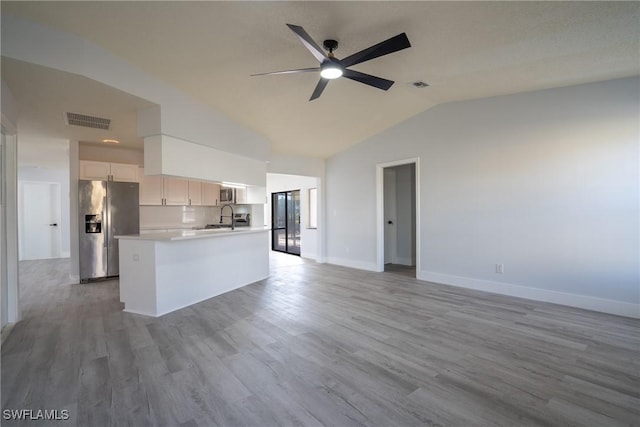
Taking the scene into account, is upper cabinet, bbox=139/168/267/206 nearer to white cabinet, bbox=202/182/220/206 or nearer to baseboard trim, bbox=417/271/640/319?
white cabinet, bbox=202/182/220/206

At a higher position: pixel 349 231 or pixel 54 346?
pixel 349 231

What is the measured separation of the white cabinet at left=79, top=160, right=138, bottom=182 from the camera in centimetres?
535

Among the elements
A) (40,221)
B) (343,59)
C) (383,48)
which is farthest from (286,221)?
(383,48)

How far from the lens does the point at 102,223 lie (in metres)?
5.32

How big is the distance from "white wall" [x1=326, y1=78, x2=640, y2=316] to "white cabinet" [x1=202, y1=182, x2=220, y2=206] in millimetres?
4317

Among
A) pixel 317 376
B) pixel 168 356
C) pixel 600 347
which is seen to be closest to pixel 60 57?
pixel 168 356

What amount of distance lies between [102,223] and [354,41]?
5.43 meters

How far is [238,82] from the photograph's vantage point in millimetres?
3584

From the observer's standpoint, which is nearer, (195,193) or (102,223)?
(102,223)

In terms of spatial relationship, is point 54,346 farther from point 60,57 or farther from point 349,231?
point 349,231

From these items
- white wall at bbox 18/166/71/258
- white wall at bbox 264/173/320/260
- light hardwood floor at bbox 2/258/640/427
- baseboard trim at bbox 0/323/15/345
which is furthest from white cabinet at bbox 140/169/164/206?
white wall at bbox 18/166/71/258

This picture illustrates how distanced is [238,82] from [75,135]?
335 cm

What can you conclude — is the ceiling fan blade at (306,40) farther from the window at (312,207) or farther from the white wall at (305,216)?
the window at (312,207)

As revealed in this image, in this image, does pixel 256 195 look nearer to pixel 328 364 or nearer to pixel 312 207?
pixel 312 207
